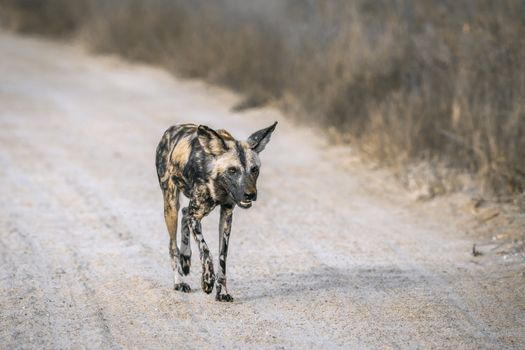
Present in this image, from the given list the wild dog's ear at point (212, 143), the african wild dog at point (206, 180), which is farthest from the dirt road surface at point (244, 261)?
the wild dog's ear at point (212, 143)

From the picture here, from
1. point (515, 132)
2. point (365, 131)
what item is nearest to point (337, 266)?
point (515, 132)

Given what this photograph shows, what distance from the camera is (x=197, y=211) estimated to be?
5.91 meters

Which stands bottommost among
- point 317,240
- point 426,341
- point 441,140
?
point 426,341

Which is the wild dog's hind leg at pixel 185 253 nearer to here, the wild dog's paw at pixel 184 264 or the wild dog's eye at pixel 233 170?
the wild dog's paw at pixel 184 264

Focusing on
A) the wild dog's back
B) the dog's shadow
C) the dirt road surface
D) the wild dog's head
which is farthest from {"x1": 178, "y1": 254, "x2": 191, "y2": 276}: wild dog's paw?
the wild dog's head

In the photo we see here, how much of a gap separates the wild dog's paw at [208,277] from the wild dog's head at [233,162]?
458mm

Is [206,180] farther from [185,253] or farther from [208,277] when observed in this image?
[185,253]

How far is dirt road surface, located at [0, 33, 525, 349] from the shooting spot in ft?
18.2

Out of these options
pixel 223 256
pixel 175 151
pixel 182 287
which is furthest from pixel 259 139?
pixel 182 287

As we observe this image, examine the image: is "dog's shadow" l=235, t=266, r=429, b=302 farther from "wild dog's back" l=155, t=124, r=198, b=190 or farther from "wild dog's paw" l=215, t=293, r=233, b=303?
"wild dog's back" l=155, t=124, r=198, b=190

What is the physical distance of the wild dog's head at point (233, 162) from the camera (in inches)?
222

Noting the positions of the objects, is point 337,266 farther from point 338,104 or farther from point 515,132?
point 338,104

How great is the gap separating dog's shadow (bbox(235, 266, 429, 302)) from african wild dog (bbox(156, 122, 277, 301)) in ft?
1.29

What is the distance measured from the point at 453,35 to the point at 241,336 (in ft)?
21.4
